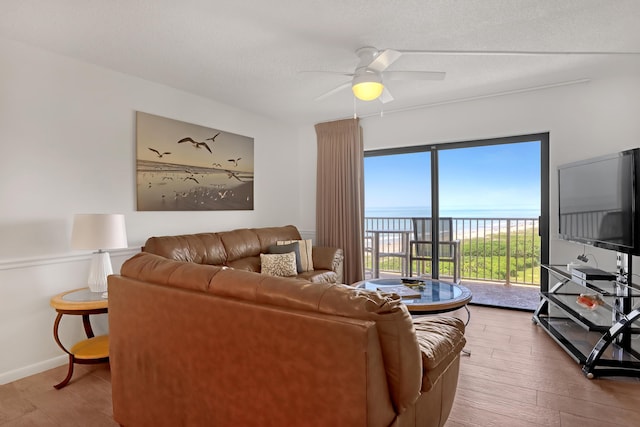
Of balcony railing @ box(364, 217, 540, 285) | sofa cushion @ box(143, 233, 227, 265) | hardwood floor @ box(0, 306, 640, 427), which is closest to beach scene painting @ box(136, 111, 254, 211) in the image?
sofa cushion @ box(143, 233, 227, 265)

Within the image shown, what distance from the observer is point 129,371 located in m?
1.78

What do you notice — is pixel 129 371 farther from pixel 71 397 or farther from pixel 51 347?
pixel 51 347

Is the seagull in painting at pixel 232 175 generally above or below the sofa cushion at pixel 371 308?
above

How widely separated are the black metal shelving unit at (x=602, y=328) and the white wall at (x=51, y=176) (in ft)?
12.6

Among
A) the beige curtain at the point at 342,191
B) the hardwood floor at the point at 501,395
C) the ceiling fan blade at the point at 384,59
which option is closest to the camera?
the hardwood floor at the point at 501,395

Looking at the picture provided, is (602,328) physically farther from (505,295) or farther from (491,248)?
(491,248)

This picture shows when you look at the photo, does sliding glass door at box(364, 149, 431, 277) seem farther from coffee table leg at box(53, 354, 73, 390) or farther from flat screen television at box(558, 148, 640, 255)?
coffee table leg at box(53, 354, 73, 390)

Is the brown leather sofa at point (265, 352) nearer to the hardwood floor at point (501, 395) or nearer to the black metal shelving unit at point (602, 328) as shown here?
the hardwood floor at point (501, 395)

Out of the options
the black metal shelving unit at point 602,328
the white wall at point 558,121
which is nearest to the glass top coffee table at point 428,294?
the black metal shelving unit at point 602,328

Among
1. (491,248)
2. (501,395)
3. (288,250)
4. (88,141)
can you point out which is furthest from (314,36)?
(491,248)

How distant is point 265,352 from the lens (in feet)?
4.27

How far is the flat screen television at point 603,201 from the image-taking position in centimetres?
251

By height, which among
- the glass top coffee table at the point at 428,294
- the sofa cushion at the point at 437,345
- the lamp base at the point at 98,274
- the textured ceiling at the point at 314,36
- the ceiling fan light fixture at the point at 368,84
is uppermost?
the textured ceiling at the point at 314,36

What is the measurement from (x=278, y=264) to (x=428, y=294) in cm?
167
